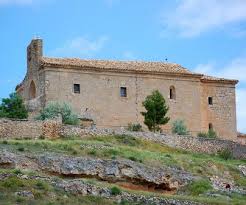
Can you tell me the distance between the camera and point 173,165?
160 feet

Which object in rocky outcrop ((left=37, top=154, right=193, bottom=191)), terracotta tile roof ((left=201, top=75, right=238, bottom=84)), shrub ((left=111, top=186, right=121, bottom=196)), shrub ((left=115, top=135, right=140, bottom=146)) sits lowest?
shrub ((left=111, top=186, right=121, bottom=196))

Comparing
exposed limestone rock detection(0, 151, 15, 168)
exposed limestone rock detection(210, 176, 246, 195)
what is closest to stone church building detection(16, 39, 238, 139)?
exposed limestone rock detection(210, 176, 246, 195)

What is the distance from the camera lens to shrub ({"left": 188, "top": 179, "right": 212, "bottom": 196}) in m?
45.5

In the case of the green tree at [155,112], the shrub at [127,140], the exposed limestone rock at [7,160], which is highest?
the green tree at [155,112]

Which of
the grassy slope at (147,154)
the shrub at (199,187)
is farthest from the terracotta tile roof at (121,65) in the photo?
the shrub at (199,187)

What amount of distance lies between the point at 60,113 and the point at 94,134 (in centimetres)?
411

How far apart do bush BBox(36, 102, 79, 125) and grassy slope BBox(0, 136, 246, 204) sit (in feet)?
13.7

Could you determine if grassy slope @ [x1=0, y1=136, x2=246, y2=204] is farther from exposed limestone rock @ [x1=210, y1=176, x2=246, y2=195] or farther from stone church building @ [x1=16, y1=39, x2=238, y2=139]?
stone church building @ [x1=16, y1=39, x2=238, y2=139]

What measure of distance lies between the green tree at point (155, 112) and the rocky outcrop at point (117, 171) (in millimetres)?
10826

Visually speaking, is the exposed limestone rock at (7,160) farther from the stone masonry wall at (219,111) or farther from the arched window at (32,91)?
the stone masonry wall at (219,111)

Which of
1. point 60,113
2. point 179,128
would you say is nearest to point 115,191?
point 60,113

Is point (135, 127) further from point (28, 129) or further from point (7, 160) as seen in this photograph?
point (7, 160)

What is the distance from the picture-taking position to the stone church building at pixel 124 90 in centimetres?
6062

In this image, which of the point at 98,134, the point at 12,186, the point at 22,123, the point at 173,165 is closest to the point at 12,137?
the point at 22,123
